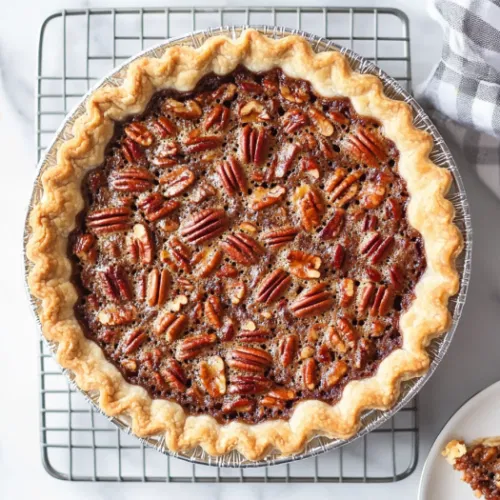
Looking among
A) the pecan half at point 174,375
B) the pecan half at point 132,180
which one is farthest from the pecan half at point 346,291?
the pecan half at point 132,180

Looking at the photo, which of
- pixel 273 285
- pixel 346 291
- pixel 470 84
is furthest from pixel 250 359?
pixel 470 84

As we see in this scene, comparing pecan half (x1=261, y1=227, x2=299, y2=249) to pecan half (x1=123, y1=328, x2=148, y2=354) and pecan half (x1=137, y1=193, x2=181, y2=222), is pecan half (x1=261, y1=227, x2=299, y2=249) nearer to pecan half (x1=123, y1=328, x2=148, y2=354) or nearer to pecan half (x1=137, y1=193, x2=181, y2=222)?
pecan half (x1=137, y1=193, x2=181, y2=222)

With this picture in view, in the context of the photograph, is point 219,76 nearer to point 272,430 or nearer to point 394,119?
point 394,119

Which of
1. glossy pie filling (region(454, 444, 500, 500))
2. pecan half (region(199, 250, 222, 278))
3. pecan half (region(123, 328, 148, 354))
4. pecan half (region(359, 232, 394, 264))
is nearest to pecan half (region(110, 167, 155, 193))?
pecan half (region(199, 250, 222, 278))

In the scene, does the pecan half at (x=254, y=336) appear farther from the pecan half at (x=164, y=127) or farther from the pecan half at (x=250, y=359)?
the pecan half at (x=164, y=127)

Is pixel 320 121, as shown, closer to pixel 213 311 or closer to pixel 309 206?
pixel 309 206

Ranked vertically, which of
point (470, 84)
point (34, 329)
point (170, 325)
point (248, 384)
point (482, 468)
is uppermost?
point (470, 84)
